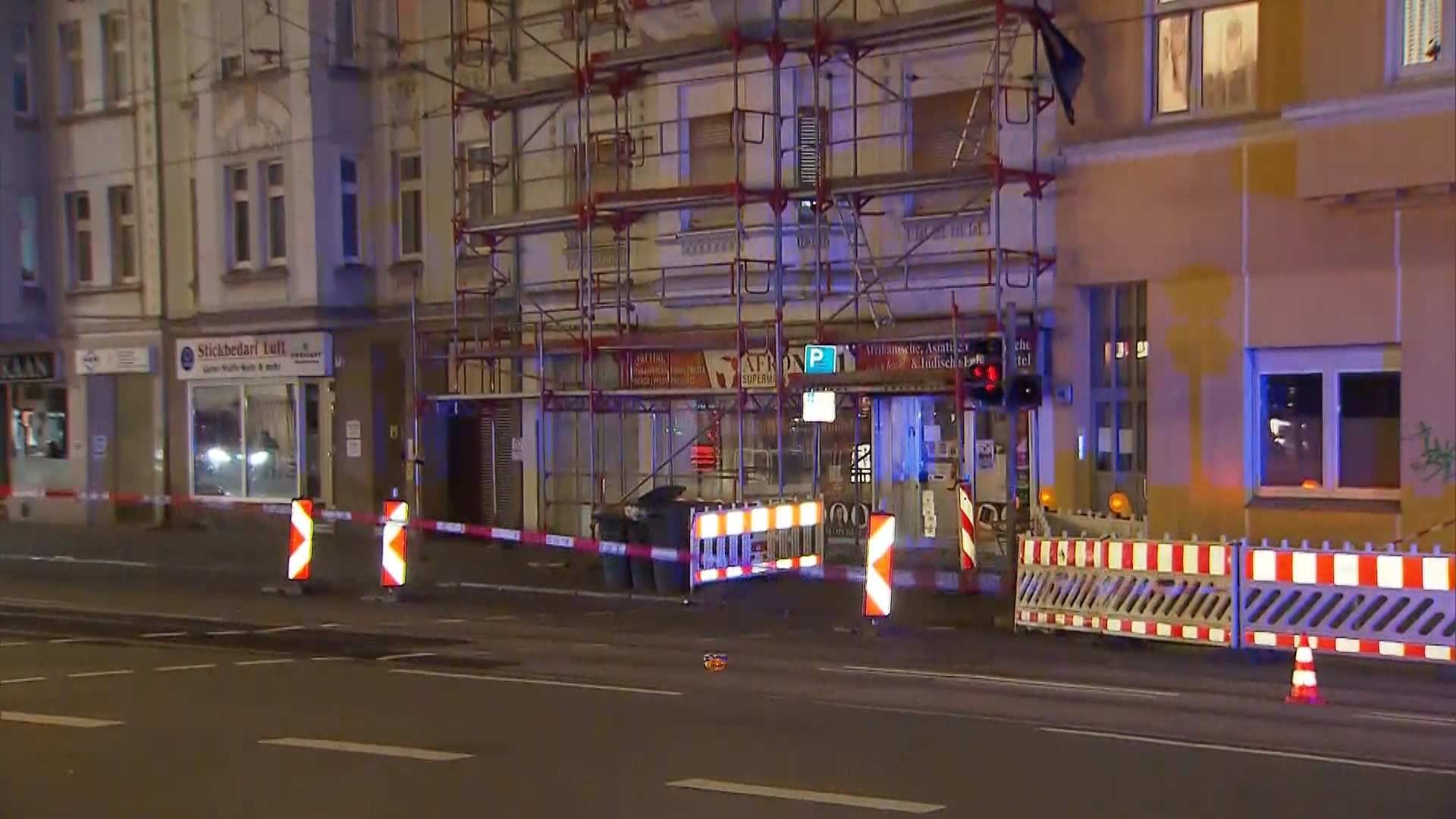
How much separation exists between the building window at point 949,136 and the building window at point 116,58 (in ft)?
52.9

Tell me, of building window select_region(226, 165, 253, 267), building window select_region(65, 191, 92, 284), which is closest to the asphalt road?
building window select_region(226, 165, 253, 267)

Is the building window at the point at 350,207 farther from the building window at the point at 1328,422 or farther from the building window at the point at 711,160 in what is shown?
the building window at the point at 1328,422

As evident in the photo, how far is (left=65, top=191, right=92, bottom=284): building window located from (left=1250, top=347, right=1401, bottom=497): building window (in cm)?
2218

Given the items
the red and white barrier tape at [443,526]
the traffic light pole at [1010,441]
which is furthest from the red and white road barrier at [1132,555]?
the red and white barrier tape at [443,526]

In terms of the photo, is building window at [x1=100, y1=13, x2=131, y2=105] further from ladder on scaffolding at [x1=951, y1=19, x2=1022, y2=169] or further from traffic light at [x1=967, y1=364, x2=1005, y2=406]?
traffic light at [x1=967, y1=364, x2=1005, y2=406]

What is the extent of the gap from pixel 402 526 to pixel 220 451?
12.6 meters

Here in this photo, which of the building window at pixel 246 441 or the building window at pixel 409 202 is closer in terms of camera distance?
the building window at pixel 409 202

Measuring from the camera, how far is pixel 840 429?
22.7 meters

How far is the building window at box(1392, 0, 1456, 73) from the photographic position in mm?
16469

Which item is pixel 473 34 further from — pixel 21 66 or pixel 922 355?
pixel 21 66

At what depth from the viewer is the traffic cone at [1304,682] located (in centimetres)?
1194

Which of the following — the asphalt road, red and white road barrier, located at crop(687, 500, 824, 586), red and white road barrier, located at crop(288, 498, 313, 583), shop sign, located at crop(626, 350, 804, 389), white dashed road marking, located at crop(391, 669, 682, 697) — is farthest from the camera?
shop sign, located at crop(626, 350, 804, 389)

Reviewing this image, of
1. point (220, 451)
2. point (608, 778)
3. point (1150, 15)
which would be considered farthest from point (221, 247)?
point (608, 778)

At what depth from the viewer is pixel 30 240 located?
32156mm
